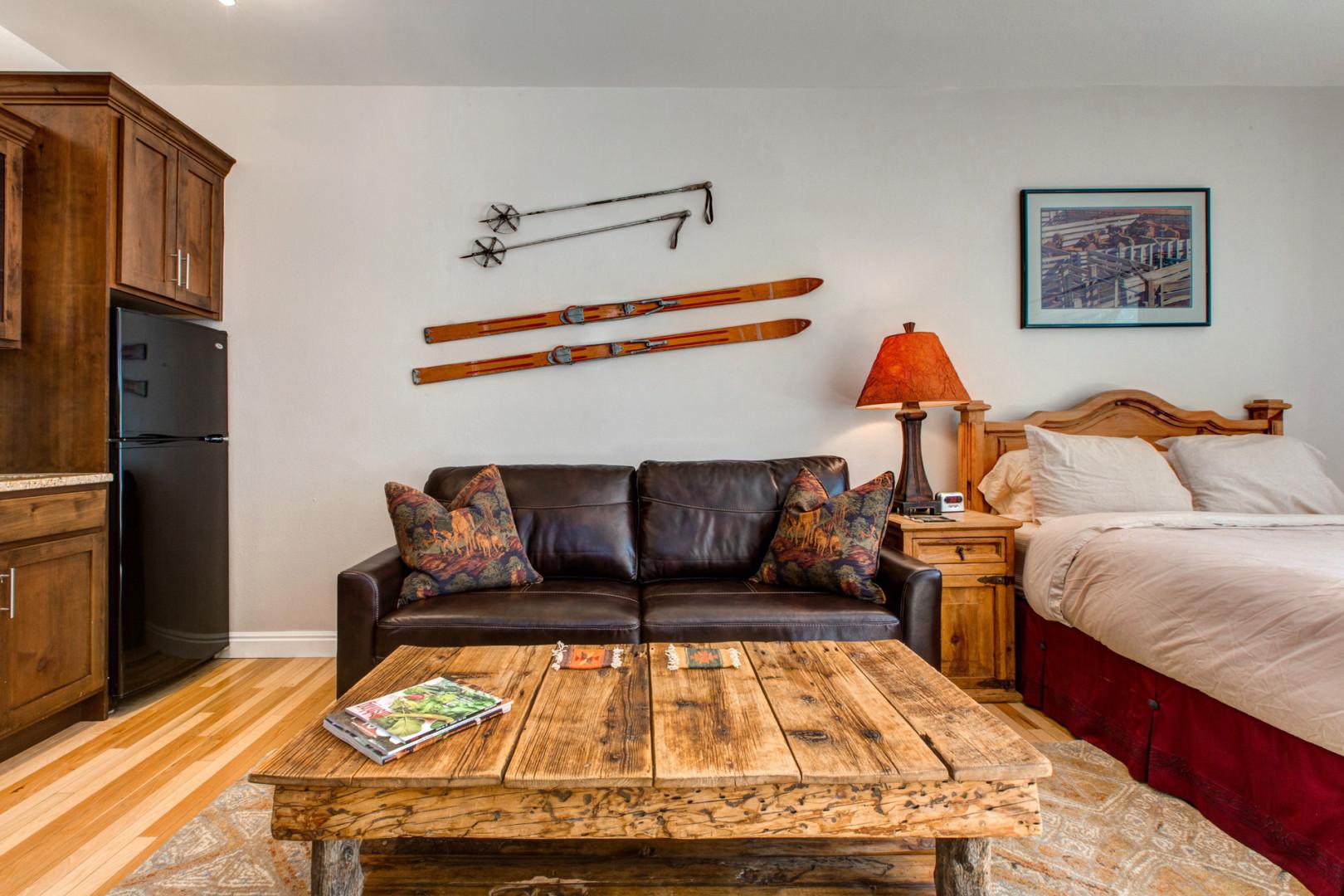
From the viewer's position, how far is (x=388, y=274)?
3041 millimetres

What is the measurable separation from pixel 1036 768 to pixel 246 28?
3.44m

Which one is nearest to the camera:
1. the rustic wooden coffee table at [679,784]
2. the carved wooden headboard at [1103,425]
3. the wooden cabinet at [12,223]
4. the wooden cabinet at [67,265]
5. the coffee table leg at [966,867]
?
the rustic wooden coffee table at [679,784]

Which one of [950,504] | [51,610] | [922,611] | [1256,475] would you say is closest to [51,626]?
[51,610]

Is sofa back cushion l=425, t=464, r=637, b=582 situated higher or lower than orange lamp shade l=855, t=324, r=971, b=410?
lower

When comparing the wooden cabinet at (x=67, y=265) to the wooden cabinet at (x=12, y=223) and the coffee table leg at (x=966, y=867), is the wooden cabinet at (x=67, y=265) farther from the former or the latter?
the coffee table leg at (x=966, y=867)

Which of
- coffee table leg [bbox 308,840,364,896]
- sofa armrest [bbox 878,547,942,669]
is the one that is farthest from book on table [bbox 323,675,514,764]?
sofa armrest [bbox 878,547,942,669]

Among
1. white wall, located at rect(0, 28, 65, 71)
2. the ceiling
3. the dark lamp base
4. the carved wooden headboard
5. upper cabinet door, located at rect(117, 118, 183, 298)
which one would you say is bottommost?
the dark lamp base

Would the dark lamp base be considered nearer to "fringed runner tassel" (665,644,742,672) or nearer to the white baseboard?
"fringed runner tassel" (665,644,742,672)

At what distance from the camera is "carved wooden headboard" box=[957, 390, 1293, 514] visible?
300cm

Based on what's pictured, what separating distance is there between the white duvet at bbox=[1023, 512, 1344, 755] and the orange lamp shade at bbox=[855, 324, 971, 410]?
633 millimetres

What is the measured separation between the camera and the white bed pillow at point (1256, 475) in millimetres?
2602

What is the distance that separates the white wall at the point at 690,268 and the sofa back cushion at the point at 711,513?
0.36 meters

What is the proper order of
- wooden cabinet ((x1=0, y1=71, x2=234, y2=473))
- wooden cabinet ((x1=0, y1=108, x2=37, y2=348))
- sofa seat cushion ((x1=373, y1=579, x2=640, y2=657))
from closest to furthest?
sofa seat cushion ((x1=373, y1=579, x2=640, y2=657))
wooden cabinet ((x1=0, y1=108, x2=37, y2=348))
wooden cabinet ((x1=0, y1=71, x2=234, y2=473))

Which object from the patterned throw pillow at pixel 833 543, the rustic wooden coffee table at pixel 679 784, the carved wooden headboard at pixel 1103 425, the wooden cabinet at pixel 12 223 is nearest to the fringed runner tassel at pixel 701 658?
the rustic wooden coffee table at pixel 679 784
